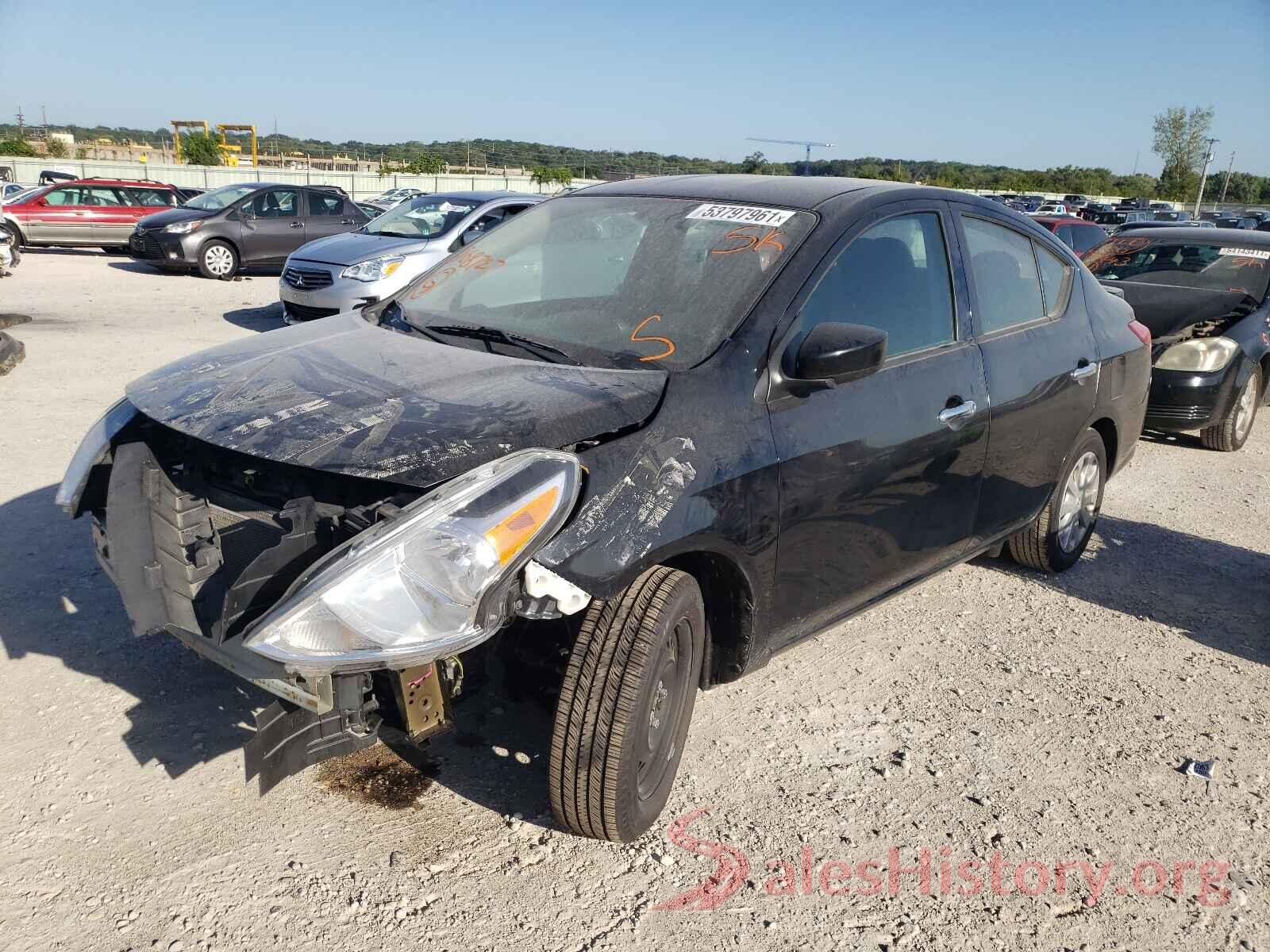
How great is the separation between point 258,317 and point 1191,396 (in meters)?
10.0

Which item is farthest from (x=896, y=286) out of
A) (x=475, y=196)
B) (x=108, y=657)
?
(x=475, y=196)

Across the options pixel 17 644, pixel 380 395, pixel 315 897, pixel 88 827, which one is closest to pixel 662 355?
pixel 380 395

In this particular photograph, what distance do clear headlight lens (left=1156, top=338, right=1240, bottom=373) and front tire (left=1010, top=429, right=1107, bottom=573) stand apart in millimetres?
2876

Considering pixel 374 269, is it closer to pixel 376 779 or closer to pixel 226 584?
pixel 376 779

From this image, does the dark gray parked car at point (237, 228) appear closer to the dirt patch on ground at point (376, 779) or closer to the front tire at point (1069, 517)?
the front tire at point (1069, 517)

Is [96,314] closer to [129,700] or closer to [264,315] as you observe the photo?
[264,315]

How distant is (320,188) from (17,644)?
565 inches

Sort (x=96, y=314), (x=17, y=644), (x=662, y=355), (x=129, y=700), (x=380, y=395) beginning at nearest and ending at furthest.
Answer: (x=380, y=395), (x=662, y=355), (x=129, y=700), (x=17, y=644), (x=96, y=314)

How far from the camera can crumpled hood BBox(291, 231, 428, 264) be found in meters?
10.2

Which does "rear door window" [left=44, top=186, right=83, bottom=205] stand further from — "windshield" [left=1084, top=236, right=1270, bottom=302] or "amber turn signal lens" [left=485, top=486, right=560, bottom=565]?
"amber turn signal lens" [left=485, top=486, right=560, bottom=565]

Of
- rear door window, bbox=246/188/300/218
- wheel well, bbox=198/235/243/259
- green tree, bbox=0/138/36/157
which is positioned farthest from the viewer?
green tree, bbox=0/138/36/157

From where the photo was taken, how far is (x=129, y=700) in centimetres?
342

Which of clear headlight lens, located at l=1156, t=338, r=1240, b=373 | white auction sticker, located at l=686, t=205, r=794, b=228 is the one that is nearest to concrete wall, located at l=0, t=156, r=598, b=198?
clear headlight lens, located at l=1156, t=338, r=1240, b=373

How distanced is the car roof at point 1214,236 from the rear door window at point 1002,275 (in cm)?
554
